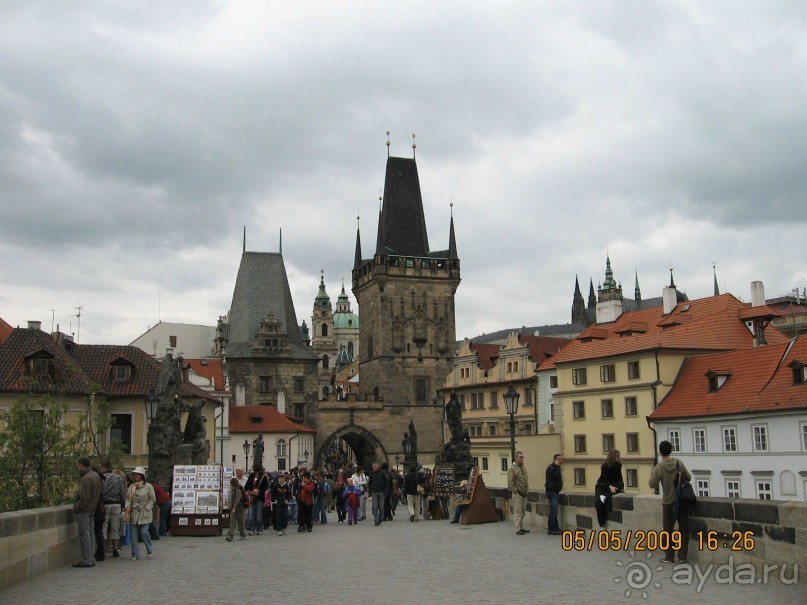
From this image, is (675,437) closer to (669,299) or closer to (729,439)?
(729,439)

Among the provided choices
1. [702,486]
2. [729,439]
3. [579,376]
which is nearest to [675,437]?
[702,486]

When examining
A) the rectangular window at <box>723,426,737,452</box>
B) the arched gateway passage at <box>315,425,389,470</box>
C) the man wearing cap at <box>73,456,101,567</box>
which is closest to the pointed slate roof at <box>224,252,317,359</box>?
the arched gateway passage at <box>315,425,389,470</box>

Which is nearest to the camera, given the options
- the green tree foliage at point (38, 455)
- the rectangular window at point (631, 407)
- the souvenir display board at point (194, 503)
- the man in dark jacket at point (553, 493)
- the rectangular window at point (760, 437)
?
the man in dark jacket at point (553, 493)

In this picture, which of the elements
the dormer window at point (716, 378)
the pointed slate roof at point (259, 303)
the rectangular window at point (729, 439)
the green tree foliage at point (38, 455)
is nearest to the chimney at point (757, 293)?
the dormer window at point (716, 378)

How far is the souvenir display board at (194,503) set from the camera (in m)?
20.6

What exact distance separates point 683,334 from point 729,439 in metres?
9.39

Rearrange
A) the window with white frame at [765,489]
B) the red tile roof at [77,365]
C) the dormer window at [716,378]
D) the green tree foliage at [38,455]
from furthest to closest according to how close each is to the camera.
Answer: the red tile roof at [77,365]
the dormer window at [716,378]
the window with white frame at [765,489]
the green tree foliage at [38,455]

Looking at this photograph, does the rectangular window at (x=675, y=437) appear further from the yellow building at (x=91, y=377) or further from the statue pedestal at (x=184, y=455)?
the statue pedestal at (x=184, y=455)

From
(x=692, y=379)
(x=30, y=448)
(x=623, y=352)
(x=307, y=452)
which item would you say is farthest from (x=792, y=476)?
(x=307, y=452)

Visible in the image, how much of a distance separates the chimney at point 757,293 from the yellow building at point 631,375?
2850mm

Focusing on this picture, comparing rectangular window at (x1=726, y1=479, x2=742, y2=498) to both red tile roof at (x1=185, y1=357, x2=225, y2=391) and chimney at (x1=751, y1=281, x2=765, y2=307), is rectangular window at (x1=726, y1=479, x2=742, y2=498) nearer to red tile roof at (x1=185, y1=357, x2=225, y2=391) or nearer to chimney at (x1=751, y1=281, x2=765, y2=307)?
chimney at (x1=751, y1=281, x2=765, y2=307)

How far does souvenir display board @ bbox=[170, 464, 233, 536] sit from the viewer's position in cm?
2061

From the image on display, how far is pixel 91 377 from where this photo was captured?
43594 mm

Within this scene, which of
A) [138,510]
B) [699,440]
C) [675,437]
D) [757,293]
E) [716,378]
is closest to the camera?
[138,510]
